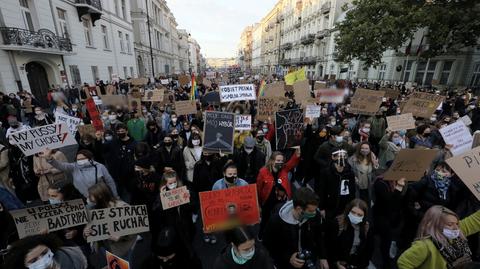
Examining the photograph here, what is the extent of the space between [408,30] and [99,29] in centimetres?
2431

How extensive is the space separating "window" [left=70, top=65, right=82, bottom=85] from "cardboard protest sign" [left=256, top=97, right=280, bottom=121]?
16484 mm

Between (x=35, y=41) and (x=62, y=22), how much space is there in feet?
14.2

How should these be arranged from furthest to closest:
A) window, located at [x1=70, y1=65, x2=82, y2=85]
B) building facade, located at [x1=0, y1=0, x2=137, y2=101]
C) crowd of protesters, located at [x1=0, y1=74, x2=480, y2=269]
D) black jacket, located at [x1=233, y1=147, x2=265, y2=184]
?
window, located at [x1=70, y1=65, x2=82, y2=85] → building facade, located at [x1=0, y1=0, x2=137, y2=101] → black jacket, located at [x1=233, y1=147, x2=265, y2=184] → crowd of protesters, located at [x1=0, y1=74, x2=480, y2=269]

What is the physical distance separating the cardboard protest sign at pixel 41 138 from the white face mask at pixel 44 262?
7.83 feet

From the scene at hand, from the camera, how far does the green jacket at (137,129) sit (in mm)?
6117

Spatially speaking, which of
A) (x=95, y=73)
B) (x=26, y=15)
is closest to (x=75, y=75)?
(x=95, y=73)

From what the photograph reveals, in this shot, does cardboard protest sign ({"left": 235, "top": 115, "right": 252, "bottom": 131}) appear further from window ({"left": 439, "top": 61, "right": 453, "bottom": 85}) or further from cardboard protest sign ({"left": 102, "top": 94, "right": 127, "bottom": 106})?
window ({"left": 439, "top": 61, "right": 453, "bottom": 85})

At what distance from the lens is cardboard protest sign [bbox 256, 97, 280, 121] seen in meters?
6.62

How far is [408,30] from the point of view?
53.4ft

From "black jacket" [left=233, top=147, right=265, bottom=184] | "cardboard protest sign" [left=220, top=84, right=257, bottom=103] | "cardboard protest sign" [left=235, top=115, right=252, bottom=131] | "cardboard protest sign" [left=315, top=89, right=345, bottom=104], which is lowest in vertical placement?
"black jacket" [left=233, top=147, right=265, bottom=184]

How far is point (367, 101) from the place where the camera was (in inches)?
276

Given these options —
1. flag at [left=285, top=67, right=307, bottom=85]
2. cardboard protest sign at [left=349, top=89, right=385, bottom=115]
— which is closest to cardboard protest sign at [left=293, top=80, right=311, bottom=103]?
flag at [left=285, top=67, right=307, bottom=85]

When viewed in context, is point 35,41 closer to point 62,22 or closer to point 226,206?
point 62,22

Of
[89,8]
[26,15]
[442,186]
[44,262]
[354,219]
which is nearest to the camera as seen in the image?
[44,262]
